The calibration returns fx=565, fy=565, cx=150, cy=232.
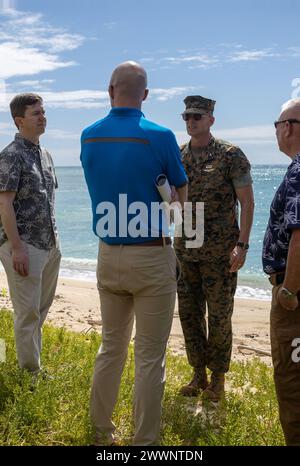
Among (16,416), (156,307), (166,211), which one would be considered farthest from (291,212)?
(16,416)

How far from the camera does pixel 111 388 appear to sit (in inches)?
135

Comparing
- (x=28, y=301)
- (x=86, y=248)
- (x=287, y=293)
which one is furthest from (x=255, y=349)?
(x=86, y=248)

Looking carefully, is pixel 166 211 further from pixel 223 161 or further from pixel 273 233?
pixel 223 161

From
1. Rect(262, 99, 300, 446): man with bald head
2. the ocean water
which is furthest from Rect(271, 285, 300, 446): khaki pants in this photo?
the ocean water

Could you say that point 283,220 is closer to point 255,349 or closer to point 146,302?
point 146,302

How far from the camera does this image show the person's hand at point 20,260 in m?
4.03

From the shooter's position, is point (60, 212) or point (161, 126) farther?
point (60, 212)

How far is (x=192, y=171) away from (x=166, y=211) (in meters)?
1.48

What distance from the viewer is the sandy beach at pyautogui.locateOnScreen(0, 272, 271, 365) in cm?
762

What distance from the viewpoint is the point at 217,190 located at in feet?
14.7

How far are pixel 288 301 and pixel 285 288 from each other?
71mm

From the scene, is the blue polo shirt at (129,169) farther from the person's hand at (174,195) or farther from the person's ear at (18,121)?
the person's ear at (18,121)

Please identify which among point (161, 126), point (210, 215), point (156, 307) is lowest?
point (156, 307)

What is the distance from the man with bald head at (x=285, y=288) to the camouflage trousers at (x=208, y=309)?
1438 mm
